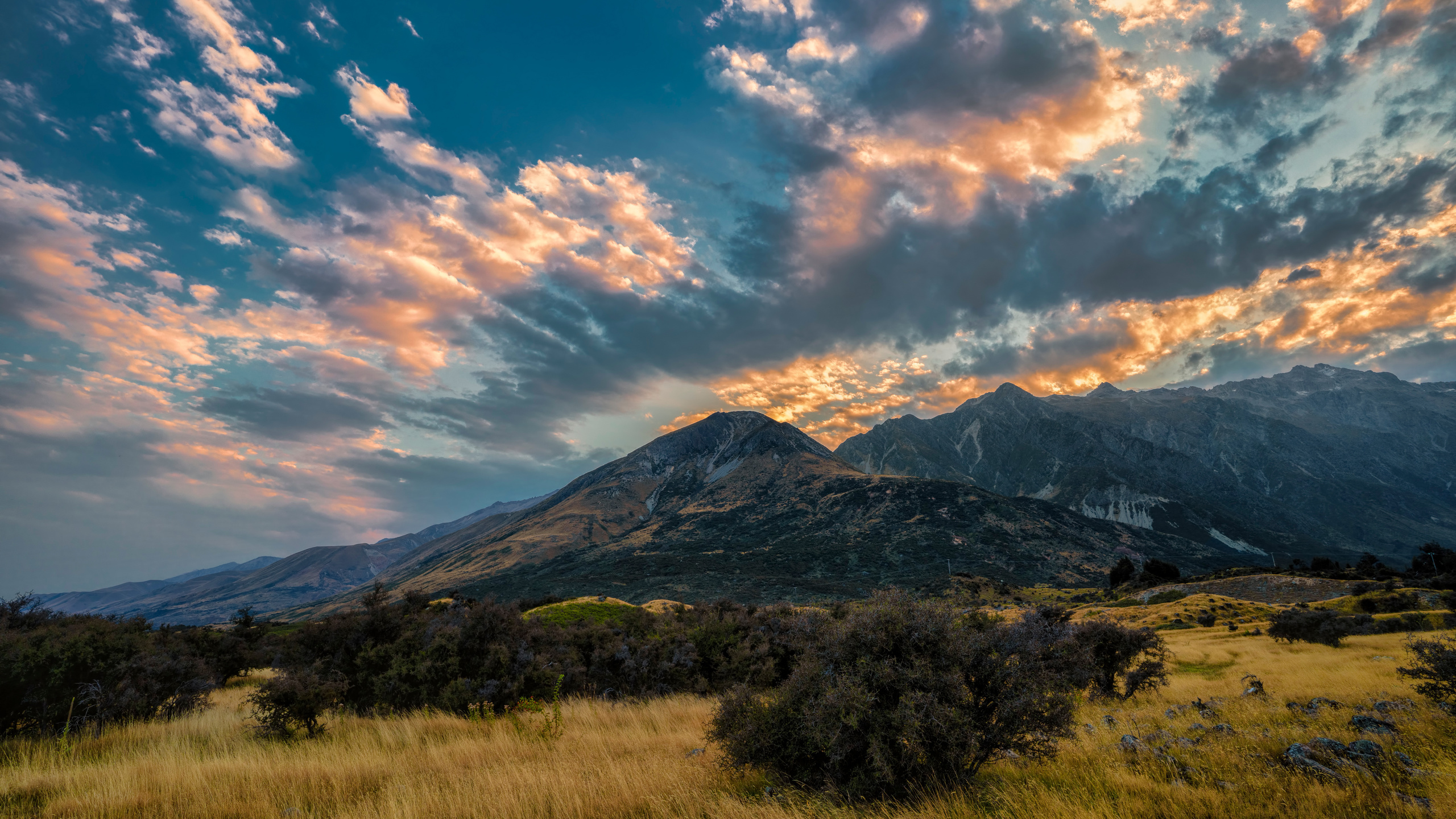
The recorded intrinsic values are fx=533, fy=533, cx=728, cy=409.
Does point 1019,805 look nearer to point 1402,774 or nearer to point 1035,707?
point 1035,707

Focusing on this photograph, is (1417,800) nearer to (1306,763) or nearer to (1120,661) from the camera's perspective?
(1306,763)

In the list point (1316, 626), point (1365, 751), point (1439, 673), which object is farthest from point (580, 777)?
point (1316, 626)

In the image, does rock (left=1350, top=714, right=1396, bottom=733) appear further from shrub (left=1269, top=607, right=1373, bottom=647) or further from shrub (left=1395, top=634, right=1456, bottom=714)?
shrub (left=1269, top=607, right=1373, bottom=647)

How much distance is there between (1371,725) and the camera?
973cm

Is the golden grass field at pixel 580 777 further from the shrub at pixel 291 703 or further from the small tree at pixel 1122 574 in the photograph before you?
the small tree at pixel 1122 574

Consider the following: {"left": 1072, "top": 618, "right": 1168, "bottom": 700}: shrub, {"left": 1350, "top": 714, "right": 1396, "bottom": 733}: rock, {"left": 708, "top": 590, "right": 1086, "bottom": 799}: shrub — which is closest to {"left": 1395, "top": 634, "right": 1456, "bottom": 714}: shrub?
{"left": 1350, "top": 714, "right": 1396, "bottom": 733}: rock

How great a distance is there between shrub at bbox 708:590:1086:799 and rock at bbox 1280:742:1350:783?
2.63 meters

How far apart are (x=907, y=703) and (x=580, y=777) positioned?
5.02m

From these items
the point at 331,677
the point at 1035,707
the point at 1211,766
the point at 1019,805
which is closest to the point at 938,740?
the point at 1019,805

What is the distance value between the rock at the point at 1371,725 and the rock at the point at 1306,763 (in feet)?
10.3

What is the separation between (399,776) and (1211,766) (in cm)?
1225

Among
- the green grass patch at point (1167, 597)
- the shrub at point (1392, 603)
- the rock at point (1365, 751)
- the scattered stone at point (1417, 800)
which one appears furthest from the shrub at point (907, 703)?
the green grass patch at point (1167, 597)

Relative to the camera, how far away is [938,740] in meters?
7.03

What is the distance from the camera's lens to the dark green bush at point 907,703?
696 cm
